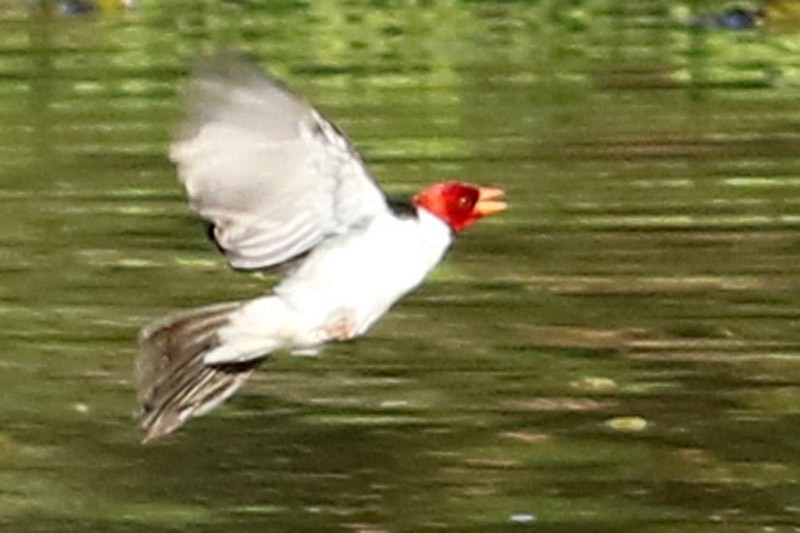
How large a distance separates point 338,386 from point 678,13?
36.2ft

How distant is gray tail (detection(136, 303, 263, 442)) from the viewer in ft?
16.5

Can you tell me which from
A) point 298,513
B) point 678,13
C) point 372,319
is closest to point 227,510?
point 298,513

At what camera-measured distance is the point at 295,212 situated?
15.8 feet

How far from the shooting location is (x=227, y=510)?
5.68 meters

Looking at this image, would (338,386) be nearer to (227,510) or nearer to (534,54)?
(227,510)

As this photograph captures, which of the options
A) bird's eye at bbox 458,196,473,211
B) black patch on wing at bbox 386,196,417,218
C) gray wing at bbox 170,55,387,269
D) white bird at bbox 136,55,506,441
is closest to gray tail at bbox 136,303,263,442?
white bird at bbox 136,55,506,441

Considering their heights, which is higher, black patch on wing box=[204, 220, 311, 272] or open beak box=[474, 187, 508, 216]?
open beak box=[474, 187, 508, 216]

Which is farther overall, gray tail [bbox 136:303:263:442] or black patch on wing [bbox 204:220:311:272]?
gray tail [bbox 136:303:263:442]

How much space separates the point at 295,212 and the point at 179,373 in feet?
1.57

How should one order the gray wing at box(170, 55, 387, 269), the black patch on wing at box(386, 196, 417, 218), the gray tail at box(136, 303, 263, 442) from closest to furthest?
the gray wing at box(170, 55, 387, 269) → the black patch on wing at box(386, 196, 417, 218) → the gray tail at box(136, 303, 263, 442)

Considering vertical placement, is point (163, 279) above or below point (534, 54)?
above

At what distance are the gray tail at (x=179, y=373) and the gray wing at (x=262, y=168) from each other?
0.24m

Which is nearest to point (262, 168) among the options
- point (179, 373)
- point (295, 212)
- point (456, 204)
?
point (295, 212)

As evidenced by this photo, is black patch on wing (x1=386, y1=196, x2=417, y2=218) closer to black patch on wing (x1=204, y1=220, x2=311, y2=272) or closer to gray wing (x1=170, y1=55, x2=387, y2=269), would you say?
gray wing (x1=170, y1=55, x2=387, y2=269)
